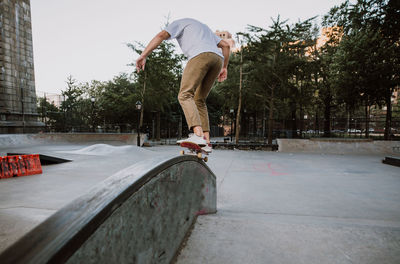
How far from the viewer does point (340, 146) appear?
50.6ft

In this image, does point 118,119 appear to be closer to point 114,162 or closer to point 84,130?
point 84,130

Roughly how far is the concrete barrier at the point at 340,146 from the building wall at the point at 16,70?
19766 millimetres

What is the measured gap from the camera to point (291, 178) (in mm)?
7559

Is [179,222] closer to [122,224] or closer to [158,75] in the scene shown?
[122,224]

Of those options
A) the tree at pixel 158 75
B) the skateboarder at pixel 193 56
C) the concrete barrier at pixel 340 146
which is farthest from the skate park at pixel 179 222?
the tree at pixel 158 75

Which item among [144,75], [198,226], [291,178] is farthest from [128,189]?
[144,75]

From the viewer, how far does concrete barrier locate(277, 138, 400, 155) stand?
14797 millimetres

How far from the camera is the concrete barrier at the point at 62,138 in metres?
15.4

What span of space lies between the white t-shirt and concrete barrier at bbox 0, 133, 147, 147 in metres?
16.5

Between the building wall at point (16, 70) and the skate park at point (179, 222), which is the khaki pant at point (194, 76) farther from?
the building wall at point (16, 70)

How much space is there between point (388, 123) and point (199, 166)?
58.2 ft

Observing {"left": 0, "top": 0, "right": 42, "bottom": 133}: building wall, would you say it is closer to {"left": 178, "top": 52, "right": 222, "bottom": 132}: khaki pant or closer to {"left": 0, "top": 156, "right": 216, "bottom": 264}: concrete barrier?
{"left": 178, "top": 52, "right": 222, "bottom": 132}: khaki pant

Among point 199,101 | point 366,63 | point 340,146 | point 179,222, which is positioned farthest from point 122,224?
point 366,63

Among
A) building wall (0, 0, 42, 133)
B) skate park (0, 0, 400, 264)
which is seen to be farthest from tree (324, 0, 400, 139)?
building wall (0, 0, 42, 133)
